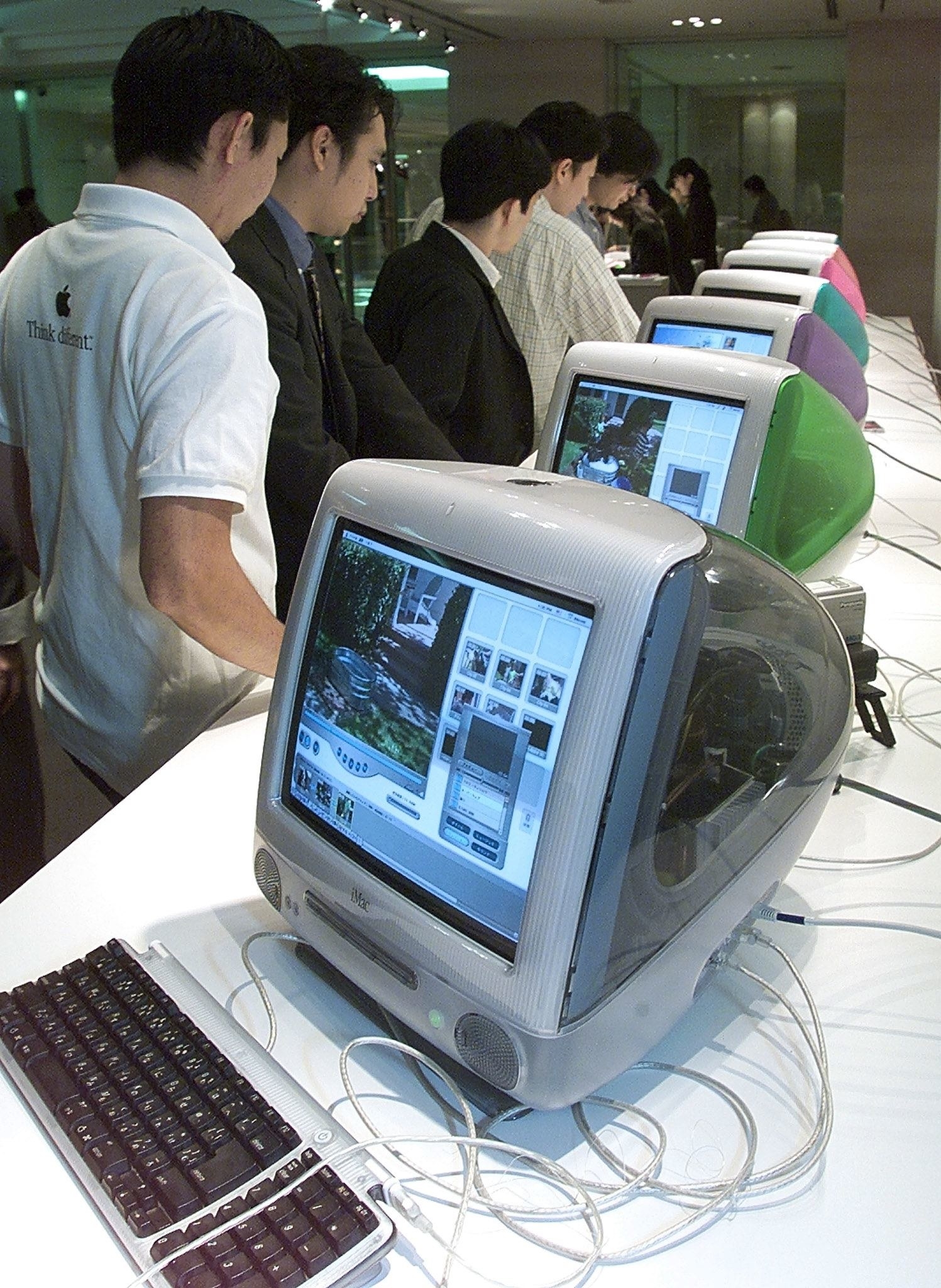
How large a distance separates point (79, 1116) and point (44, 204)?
17.9 ft

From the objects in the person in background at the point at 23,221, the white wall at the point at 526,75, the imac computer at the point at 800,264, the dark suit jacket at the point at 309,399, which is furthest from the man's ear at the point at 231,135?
the white wall at the point at 526,75

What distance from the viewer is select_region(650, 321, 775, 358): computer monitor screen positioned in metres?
1.95

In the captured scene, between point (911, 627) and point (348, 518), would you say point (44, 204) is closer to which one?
point (911, 627)

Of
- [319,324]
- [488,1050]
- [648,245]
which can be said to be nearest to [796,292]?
[319,324]

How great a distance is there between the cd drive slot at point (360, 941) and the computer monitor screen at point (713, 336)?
1.11 meters

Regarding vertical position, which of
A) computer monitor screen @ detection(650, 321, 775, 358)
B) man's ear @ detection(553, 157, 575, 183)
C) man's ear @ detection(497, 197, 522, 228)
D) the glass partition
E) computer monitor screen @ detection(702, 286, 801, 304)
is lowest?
computer monitor screen @ detection(650, 321, 775, 358)

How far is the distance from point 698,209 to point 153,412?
764cm

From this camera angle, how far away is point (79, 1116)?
88 centimetres

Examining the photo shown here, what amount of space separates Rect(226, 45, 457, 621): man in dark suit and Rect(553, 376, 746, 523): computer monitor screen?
0.56 metres

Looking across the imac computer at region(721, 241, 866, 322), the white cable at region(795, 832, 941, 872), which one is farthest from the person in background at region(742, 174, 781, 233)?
the white cable at region(795, 832, 941, 872)

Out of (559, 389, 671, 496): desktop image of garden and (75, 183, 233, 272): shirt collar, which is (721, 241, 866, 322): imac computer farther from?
(75, 183, 233, 272): shirt collar

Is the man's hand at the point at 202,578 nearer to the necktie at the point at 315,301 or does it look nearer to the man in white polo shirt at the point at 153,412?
the man in white polo shirt at the point at 153,412

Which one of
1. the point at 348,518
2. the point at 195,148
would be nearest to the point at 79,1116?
the point at 348,518

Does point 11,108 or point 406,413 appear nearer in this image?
point 406,413
